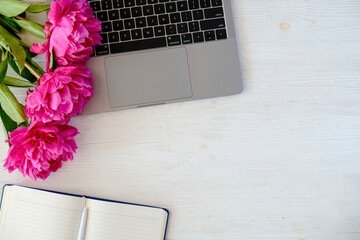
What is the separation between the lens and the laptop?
24.6 inches

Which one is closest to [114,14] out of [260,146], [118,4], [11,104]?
[118,4]

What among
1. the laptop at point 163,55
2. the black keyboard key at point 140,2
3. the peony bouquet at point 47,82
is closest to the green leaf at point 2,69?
the peony bouquet at point 47,82

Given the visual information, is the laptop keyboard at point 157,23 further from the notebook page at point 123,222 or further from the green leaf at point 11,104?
the notebook page at point 123,222

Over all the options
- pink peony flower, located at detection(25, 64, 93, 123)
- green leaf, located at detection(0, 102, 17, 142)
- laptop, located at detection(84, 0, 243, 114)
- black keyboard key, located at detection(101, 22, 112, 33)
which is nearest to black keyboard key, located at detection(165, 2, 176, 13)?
laptop, located at detection(84, 0, 243, 114)

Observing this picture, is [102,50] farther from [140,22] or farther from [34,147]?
[34,147]

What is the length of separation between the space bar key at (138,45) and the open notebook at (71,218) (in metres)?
0.28

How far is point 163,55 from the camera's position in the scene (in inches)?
24.8

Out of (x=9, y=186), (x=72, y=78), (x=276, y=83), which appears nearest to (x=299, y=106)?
(x=276, y=83)

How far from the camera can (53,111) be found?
50 centimetres

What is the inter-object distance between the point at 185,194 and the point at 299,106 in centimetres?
27

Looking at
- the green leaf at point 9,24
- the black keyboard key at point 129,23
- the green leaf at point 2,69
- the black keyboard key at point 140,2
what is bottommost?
the black keyboard key at point 129,23

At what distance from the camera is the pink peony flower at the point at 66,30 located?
1.59ft

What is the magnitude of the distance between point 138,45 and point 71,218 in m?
0.33

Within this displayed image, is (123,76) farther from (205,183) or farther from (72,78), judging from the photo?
(205,183)
